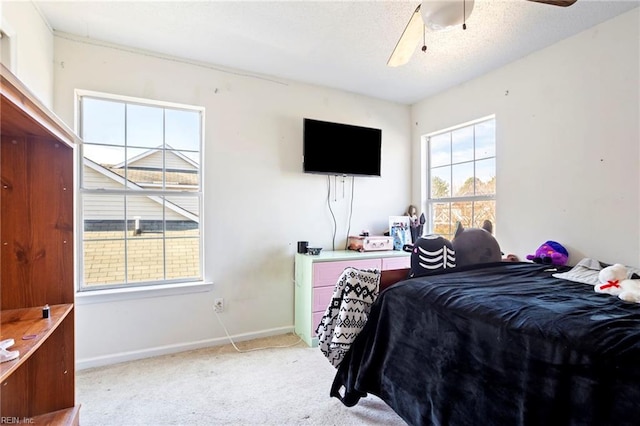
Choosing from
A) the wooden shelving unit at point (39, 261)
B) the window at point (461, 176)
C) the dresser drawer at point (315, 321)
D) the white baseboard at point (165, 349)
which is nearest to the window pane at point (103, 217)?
the white baseboard at point (165, 349)

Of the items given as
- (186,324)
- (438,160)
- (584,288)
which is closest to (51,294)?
(186,324)

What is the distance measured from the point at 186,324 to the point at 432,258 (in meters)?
2.08

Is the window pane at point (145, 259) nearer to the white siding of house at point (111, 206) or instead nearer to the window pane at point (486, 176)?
the white siding of house at point (111, 206)

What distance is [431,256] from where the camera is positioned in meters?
2.19

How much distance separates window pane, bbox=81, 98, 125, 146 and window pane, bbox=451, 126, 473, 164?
3.16 m

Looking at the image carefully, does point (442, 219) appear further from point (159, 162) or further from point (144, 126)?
point (144, 126)

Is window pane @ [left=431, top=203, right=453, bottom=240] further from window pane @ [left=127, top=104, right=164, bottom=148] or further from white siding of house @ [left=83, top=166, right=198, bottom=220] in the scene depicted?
window pane @ [left=127, top=104, right=164, bottom=148]

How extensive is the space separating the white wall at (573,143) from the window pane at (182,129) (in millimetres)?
2646

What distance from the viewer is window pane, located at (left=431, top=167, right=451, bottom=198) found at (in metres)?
3.47

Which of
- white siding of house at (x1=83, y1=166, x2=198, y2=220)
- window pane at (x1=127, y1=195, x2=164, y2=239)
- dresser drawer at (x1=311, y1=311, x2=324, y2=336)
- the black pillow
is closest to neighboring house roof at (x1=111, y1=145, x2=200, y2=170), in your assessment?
white siding of house at (x1=83, y1=166, x2=198, y2=220)

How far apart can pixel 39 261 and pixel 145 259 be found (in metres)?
1.26

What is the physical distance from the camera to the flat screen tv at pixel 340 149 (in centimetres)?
314

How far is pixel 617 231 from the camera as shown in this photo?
82.4 inches

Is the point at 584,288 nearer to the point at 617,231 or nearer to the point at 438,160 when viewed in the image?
the point at 617,231
